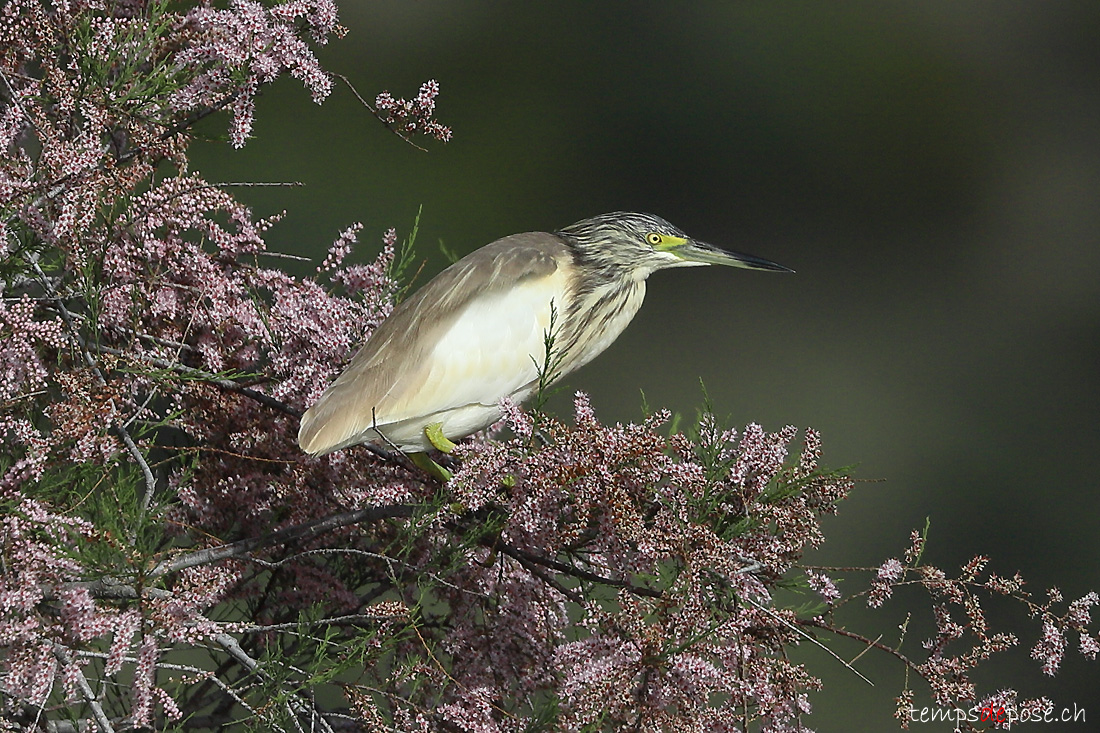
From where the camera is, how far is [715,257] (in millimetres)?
1317

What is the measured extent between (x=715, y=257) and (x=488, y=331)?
28 cm

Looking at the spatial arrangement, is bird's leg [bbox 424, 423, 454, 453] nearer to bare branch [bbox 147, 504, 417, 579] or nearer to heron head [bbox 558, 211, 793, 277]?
bare branch [bbox 147, 504, 417, 579]

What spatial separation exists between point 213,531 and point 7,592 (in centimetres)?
29

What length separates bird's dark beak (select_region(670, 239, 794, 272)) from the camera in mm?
1314

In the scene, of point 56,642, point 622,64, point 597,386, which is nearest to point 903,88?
point 622,64

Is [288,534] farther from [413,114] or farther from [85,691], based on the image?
[413,114]

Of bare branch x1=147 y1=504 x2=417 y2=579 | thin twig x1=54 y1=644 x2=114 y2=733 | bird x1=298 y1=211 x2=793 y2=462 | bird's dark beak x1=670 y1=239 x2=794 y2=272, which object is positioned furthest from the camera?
bird's dark beak x1=670 y1=239 x2=794 y2=272

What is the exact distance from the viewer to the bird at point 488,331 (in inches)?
A: 42.2

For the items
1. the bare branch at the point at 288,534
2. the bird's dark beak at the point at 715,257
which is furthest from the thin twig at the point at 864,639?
the bird's dark beak at the point at 715,257

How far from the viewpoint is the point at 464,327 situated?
116 cm

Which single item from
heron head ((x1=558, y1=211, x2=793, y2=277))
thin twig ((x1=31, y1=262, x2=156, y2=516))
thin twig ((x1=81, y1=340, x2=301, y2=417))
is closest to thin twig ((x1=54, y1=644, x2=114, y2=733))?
thin twig ((x1=31, y1=262, x2=156, y2=516))

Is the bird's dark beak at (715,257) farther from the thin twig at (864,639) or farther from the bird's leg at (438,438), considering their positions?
the thin twig at (864,639)

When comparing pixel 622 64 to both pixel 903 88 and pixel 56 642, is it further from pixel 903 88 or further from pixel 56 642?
pixel 56 642

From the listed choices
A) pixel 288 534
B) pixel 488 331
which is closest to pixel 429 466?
pixel 488 331
